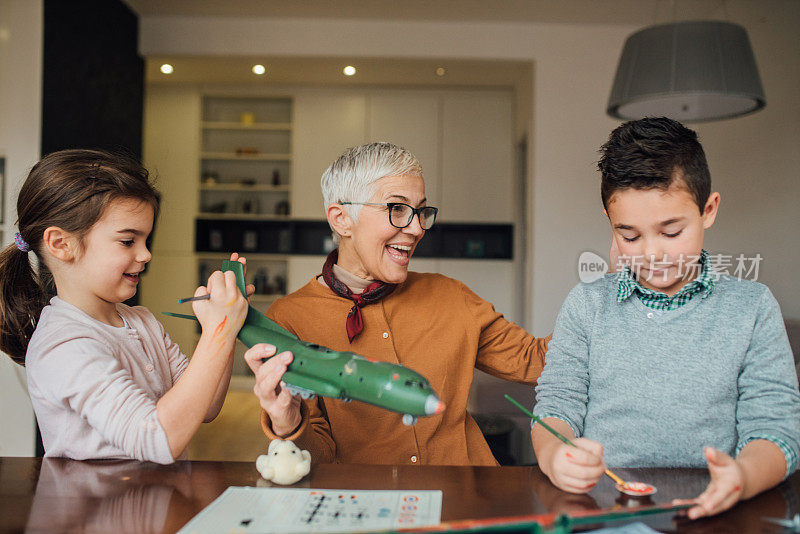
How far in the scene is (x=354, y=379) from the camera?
95 centimetres

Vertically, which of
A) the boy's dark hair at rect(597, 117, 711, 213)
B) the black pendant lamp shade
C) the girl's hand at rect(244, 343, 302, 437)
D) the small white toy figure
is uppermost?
the black pendant lamp shade

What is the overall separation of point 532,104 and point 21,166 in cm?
354

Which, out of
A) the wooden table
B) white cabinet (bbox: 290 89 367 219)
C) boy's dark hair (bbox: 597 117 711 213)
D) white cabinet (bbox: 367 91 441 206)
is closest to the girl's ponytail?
the wooden table

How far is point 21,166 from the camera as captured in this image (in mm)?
3395

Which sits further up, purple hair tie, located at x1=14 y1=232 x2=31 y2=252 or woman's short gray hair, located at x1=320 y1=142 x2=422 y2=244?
woman's short gray hair, located at x1=320 y1=142 x2=422 y2=244

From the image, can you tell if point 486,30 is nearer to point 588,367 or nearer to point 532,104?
point 532,104

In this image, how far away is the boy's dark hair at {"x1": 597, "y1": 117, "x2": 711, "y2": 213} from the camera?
1.13m

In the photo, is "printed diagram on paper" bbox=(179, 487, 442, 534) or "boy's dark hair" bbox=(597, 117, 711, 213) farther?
"boy's dark hair" bbox=(597, 117, 711, 213)

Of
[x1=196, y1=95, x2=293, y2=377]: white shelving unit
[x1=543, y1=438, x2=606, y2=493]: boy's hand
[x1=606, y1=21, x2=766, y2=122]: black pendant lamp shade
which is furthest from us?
[x1=196, y1=95, x2=293, y2=377]: white shelving unit

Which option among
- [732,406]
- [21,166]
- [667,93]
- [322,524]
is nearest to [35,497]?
Answer: [322,524]

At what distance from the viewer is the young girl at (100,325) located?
3.48ft

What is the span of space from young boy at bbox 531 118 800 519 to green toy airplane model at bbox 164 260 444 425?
0.93 ft

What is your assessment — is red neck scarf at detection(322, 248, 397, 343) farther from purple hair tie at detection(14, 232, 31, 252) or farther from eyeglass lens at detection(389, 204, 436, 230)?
purple hair tie at detection(14, 232, 31, 252)

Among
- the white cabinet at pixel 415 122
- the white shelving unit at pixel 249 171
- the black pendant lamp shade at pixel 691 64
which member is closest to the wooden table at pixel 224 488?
→ the black pendant lamp shade at pixel 691 64
